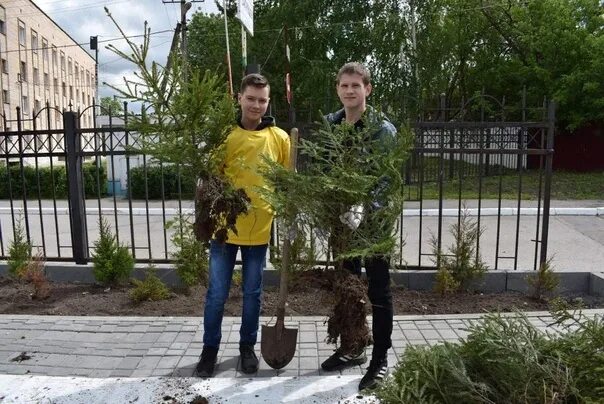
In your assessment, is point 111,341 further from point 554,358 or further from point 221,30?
point 221,30

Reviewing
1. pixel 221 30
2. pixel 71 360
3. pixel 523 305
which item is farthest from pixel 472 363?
pixel 221 30

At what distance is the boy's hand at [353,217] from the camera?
2529 mm

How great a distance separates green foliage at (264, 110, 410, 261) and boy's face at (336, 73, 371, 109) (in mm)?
223

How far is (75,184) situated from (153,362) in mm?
2581

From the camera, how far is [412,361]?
1673mm

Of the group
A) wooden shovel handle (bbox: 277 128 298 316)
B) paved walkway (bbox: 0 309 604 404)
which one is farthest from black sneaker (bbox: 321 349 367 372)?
wooden shovel handle (bbox: 277 128 298 316)

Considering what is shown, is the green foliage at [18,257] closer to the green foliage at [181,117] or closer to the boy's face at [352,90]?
the green foliage at [181,117]

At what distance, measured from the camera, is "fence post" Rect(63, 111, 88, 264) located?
16.6ft

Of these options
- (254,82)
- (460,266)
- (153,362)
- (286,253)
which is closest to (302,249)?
(286,253)

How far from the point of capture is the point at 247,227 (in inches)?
124

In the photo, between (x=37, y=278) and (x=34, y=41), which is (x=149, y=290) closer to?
(x=37, y=278)

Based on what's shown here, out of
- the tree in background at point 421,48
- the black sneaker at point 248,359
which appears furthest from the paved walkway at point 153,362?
the tree in background at point 421,48

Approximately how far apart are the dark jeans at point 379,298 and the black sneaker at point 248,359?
769 mm

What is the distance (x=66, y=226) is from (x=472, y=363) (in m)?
10.4
